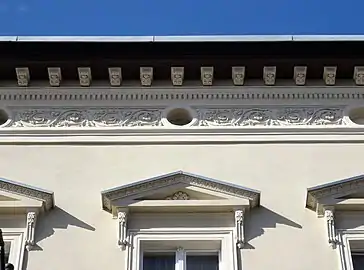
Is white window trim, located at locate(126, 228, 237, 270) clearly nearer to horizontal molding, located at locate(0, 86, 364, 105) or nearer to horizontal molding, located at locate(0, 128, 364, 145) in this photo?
Result: horizontal molding, located at locate(0, 128, 364, 145)

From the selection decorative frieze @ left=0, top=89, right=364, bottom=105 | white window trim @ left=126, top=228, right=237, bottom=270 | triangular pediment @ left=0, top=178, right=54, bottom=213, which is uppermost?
decorative frieze @ left=0, top=89, right=364, bottom=105

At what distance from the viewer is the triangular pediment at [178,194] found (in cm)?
1045

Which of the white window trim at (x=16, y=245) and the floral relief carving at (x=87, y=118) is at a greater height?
the floral relief carving at (x=87, y=118)

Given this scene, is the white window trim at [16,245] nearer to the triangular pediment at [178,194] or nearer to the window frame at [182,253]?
the triangular pediment at [178,194]

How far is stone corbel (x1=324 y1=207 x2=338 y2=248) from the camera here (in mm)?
10121

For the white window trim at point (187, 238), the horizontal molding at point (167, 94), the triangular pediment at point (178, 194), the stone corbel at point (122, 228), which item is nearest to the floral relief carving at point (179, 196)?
the triangular pediment at point (178, 194)

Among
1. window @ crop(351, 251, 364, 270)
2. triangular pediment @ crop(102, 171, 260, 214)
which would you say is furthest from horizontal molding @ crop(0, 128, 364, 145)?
window @ crop(351, 251, 364, 270)

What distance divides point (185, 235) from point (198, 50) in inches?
120

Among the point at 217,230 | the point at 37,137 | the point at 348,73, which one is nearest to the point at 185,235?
the point at 217,230

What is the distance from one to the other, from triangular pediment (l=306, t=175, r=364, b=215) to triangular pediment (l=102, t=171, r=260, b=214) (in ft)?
2.38

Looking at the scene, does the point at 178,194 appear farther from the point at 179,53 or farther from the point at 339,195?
the point at 179,53

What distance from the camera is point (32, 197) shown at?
10.5 metres

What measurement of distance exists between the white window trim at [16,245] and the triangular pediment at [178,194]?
3.70ft

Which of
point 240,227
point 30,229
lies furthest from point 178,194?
point 30,229
